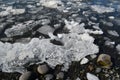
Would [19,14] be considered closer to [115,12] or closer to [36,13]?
[36,13]

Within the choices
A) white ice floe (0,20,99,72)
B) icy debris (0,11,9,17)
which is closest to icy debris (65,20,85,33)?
white ice floe (0,20,99,72)

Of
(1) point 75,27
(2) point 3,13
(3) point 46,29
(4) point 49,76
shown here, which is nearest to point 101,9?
(1) point 75,27

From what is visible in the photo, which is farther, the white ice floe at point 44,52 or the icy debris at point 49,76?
the white ice floe at point 44,52

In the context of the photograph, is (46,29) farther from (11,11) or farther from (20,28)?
(11,11)

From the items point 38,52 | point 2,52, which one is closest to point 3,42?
point 2,52

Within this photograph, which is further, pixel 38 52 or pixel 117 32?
pixel 117 32

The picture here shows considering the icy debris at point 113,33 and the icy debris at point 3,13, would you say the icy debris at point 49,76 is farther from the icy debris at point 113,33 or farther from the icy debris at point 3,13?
the icy debris at point 3,13

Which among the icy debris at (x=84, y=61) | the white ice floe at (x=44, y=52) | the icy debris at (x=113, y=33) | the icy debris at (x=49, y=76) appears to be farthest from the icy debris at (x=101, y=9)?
the icy debris at (x=49, y=76)

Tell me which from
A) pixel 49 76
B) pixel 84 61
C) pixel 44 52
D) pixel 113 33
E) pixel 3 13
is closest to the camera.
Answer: pixel 49 76
